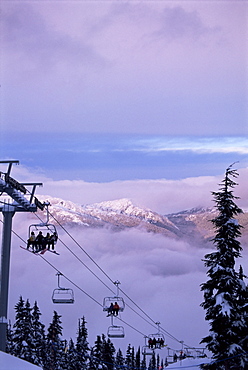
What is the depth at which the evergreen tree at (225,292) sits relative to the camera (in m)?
37.7

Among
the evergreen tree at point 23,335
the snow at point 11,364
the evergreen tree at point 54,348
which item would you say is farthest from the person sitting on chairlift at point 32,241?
the evergreen tree at point 54,348

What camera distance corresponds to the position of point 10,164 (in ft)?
87.9

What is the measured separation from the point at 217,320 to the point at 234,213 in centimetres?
718

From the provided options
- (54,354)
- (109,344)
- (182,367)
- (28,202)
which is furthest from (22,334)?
(28,202)

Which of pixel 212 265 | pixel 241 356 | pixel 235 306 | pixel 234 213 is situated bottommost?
pixel 241 356

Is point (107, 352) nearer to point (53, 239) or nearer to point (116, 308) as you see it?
point (116, 308)

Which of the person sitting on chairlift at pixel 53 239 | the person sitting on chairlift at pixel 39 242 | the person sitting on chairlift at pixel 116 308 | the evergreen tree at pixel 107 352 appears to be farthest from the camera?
the evergreen tree at pixel 107 352

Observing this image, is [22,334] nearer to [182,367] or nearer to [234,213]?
[182,367]

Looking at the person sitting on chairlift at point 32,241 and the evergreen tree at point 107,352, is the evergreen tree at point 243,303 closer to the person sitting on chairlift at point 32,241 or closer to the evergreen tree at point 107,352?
the person sitting on chairlift at point 32,241

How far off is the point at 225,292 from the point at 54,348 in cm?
4102

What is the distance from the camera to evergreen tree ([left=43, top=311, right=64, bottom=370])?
2891 inches

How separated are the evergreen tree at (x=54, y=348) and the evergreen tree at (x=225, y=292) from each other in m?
36.8

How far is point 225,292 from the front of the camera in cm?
3816

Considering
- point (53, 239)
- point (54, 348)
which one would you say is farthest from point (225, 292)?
point (54, 348)
